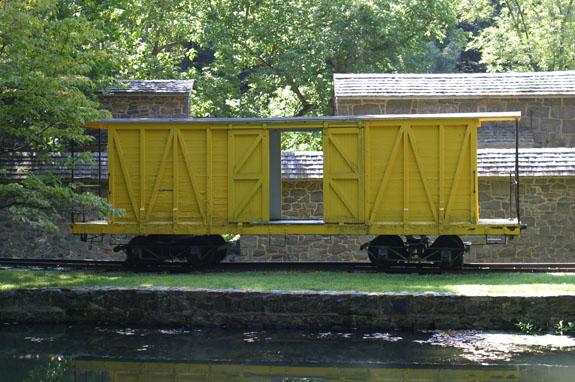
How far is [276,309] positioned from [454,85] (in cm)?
1390

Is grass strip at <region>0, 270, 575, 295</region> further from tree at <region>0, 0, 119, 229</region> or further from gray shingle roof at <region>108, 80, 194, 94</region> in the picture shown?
gray shingle roof at <region>108, 80, 194, 94</region>

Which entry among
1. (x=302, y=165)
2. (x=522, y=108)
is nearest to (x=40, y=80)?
(x=302, y=165)

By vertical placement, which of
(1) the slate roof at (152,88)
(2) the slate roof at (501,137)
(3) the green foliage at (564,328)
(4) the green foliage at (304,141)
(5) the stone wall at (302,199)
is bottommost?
(3) the green foliage at (564,328)

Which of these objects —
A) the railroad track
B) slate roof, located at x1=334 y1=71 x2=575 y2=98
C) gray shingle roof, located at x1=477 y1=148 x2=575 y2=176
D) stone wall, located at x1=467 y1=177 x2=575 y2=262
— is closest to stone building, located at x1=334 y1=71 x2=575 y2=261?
slate roof, located at x1=334 y1=71 x2=575 y2=98

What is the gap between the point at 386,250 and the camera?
1398 centimetres

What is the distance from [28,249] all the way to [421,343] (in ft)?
38.7

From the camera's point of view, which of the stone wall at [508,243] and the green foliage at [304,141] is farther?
the green foliage at [304,141]

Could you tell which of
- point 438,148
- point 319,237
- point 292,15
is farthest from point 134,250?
point 292,15

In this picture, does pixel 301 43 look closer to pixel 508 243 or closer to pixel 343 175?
pixel 508 243

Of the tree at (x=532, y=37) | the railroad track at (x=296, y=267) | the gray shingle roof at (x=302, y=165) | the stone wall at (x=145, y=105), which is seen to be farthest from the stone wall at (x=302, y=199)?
the tree at (x=532, y=37)

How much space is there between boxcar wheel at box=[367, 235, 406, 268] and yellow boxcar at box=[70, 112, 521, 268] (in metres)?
0.46

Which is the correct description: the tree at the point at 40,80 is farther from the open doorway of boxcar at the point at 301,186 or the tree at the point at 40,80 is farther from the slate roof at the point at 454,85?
the slate roof at the point at 454,85

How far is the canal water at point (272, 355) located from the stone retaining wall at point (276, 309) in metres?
0.23

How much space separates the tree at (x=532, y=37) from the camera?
33.2 m
